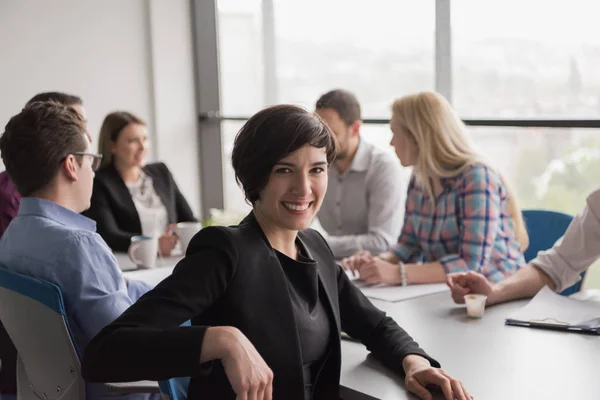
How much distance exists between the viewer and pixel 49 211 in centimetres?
198

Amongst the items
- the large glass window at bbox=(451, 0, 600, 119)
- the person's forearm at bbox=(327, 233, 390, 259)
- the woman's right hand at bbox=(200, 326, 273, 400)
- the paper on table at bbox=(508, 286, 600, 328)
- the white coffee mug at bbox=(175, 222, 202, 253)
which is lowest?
the person's forearm at bbox=(327, 233, 390, 259)

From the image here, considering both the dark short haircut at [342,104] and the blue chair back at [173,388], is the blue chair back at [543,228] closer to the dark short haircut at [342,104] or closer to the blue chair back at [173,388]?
the dark short haircut at [342,104]

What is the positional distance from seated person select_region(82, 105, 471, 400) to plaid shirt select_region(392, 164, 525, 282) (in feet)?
2.77

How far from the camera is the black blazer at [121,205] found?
354cm

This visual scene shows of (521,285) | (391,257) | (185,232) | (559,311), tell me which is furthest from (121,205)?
(559,311)

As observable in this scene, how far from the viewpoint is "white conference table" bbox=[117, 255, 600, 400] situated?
1.56 metres

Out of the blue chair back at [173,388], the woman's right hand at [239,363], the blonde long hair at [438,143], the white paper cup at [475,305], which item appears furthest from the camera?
the blonde long hair at [438,143]

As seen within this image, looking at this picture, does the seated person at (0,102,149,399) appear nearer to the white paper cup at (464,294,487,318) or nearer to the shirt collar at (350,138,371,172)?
the white paper cup at (464,294,487,318)

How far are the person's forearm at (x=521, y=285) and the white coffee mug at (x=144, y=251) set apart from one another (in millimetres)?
1237

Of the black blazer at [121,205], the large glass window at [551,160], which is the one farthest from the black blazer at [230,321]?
the large glass window at [551,160]

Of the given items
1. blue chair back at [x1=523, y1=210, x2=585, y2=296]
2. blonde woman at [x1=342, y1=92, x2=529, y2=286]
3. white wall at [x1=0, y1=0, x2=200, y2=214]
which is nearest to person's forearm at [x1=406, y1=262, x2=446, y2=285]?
blonde woman at [x1=342, y1=92, x2=529, y2=286]

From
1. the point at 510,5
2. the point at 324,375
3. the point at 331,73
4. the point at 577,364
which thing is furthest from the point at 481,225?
the point at 331,73

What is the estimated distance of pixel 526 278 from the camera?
7.54 feet

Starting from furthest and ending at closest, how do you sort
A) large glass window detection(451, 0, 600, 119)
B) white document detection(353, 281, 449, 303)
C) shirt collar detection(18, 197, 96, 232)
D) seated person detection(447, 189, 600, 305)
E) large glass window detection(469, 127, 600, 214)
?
large glass window detection(469, 127, 600, 214), large glass window detection(451, 0, 600, 119), white document detection(353, 281, 449, 303), seated person detection(447, 189, 600, 305), shirt collar detection(18, 197, 96, 232)
